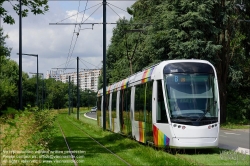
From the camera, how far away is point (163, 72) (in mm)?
16078

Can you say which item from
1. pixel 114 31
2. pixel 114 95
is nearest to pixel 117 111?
pixel 114 95

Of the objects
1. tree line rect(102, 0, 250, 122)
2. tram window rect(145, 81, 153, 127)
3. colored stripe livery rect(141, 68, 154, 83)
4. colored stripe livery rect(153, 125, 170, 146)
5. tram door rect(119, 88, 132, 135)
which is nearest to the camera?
colored stripe livery rect(153, 125, 170, 146)

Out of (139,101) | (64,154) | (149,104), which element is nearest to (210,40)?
(139,101)

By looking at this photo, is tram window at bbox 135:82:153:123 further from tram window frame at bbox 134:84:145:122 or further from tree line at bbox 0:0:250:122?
tree line at bbox 0:0:250:122

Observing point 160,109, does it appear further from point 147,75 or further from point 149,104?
point 147,75

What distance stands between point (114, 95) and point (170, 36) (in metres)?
12.5

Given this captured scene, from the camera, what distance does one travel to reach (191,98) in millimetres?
15562

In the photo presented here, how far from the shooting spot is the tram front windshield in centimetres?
1542

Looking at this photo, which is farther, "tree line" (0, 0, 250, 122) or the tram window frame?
"tree line" (0, 0, 250, 122)

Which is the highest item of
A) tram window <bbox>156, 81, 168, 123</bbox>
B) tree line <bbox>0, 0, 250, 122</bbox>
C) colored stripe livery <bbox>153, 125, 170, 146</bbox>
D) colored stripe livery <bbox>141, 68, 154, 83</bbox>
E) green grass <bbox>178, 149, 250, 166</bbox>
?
tree line <bbox>0, 0, 250, 122</bbox>

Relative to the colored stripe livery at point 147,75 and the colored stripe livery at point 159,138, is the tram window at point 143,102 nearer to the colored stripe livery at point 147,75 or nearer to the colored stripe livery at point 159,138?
the colored stripe livery at point 147,75

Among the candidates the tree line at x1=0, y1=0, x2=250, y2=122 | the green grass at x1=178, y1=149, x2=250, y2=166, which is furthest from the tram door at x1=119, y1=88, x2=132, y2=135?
the tree line at x1=0, y1=0, x2=250, y2=122

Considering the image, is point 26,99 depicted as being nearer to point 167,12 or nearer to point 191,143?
point 167,12

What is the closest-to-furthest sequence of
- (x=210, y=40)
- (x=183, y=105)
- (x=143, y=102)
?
(x=183, y=105)
(x=143, y=102)
(x=210, y=40)
